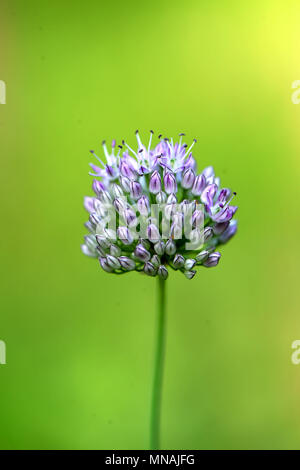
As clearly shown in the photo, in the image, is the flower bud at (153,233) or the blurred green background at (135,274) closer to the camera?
the flower bud at (153,233)

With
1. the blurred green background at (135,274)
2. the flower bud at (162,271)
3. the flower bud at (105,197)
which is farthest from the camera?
the blurred green background at (135,274)

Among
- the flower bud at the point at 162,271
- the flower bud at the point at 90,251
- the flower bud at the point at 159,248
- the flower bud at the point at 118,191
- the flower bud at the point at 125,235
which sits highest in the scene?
the flower bud at the point at 118,191

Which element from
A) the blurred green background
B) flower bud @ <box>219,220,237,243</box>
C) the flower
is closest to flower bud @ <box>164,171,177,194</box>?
the flower

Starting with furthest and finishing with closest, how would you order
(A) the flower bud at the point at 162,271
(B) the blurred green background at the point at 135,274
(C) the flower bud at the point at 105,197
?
(B) the blurred green background at the point at 135,274 < (C) the flower bud at the point at 105,197 < (A) the flower bud at the point at 162,271

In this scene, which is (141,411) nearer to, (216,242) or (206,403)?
(206,403)

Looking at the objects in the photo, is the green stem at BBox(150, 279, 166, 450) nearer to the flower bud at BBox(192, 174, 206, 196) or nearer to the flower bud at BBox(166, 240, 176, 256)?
the flower bud at BBox(166, 240, 176, 256)

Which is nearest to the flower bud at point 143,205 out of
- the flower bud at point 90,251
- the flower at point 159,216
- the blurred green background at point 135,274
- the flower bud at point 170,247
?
the flower at point 159,216

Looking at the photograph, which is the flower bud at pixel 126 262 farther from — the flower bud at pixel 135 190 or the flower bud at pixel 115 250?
the flower bud at pixel 135 190

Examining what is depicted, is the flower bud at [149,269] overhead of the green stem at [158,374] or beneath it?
overhead
